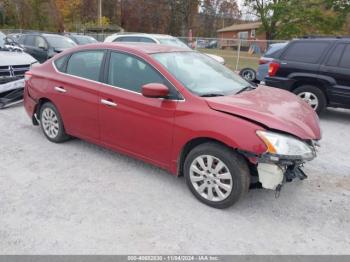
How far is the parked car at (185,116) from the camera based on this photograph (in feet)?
10.7

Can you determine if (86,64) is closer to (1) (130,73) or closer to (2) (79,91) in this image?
(2) (79,91)

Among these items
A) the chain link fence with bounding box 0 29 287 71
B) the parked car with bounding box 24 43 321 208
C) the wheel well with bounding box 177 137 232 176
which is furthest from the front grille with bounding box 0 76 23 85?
the chain link fence with bounding box 0 29 287 71

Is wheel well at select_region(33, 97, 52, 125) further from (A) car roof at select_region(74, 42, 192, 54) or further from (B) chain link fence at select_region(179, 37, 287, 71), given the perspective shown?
(B) chain link fence at select_region(179, 37, 287, 71)

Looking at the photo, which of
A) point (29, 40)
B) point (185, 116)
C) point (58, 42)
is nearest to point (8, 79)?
point (185, 116)

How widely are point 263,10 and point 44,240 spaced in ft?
119

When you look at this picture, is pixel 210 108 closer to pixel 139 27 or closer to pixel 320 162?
pixel 320 162

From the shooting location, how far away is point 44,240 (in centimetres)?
298

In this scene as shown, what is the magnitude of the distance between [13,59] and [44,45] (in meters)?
6.02

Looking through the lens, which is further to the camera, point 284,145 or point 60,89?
point 60,89

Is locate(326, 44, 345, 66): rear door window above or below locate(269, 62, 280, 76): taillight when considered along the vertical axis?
above

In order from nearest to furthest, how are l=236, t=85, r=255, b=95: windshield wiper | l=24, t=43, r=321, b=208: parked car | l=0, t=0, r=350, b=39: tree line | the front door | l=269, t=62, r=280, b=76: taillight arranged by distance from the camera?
l=24, t=43, r=321, b=208: parked car → the front door → l=236, t=85, r=255, b=95: windshield wiper → l=269, t=62, r=280, b=76: taillight → l=0, t=0, r=350, b=39: tree line

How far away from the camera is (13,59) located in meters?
7.98

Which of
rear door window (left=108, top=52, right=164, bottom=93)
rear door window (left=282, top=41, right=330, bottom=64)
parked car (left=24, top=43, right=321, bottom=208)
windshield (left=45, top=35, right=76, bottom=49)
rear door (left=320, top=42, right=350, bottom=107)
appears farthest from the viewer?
windshield (left=45, top=35, right=76, bottom=49)

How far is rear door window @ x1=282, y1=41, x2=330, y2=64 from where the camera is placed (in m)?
7.20
